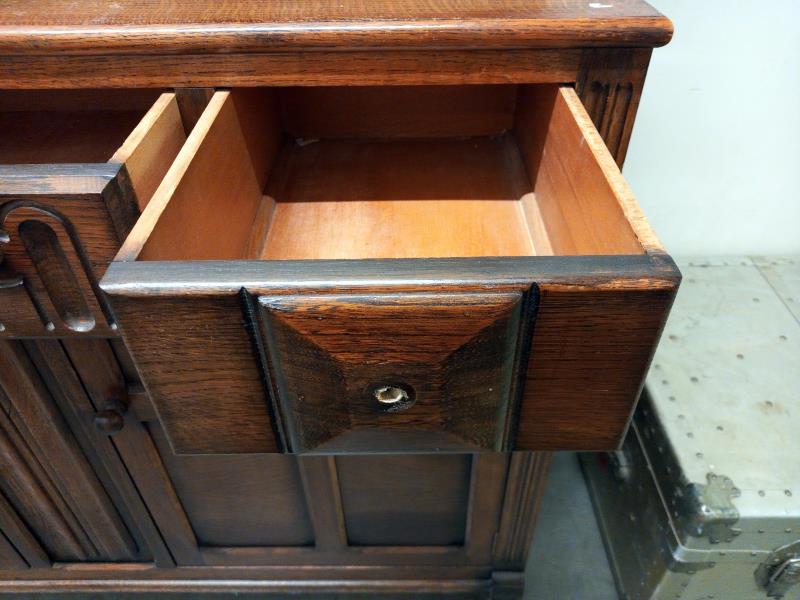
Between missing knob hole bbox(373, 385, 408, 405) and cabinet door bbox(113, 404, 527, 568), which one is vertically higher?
missing knob hole bbox(373, 385, 408, 405)

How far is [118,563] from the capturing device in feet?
3.04

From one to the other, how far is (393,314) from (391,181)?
37 centimetres

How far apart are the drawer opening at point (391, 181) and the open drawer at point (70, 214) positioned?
0.05 metres

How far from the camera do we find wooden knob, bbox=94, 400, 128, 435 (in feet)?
2.17

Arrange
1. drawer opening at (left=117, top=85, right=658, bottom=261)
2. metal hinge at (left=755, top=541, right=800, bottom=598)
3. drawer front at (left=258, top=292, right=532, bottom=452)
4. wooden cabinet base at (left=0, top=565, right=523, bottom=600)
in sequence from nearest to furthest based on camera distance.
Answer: drawer front at (left=258, top=292, right=532, bottom=452)
drawer opening at (left=117, top=85, right=658, bottom=261)
metal hinge at (left=755, top=541, right=800, bottom=598)
wooden cabinet base at (left=0, top=565, right=523, bottom=600)

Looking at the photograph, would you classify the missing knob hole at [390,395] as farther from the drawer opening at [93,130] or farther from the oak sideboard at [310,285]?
the drawer opening at [93,130]

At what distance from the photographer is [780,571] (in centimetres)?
78

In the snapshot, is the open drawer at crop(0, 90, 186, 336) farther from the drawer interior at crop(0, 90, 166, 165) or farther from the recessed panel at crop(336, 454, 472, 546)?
the recessed panel at crop(336, 454, 472, 546)

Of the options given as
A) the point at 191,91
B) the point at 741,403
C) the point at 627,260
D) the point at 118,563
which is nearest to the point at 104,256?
the point at 191,91

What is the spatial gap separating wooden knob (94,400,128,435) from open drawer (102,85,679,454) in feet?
0.74

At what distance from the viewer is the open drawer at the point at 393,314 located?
37cm

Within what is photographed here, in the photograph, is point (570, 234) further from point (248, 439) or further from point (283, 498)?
point (283, 498)

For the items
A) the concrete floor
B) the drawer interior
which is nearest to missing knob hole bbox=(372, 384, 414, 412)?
the drawer interior

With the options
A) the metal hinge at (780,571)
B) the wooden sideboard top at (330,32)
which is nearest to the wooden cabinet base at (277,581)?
the metal hinge at (780,571)
